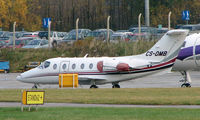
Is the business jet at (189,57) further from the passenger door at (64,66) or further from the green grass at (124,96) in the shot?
the passenger door at (64,66)

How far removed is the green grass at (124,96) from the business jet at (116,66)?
368cm

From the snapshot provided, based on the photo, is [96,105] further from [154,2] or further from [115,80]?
[154,2]

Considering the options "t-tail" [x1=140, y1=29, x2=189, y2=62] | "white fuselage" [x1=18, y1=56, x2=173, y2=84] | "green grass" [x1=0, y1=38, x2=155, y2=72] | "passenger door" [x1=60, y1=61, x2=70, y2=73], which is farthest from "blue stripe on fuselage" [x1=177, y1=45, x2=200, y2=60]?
"green grass" [x1=0, y1=38, x2=155, y2=72]

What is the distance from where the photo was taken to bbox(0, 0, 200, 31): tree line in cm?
7344

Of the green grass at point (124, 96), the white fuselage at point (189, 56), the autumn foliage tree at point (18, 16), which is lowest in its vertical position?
the green grass at point (124, 96)

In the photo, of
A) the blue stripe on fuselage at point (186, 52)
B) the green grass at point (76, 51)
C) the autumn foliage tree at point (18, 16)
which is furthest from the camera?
the autumn foliage tree at point (18, 16)

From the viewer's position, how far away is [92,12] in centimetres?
7450

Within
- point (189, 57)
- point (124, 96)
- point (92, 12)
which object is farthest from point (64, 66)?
point (92, 12)

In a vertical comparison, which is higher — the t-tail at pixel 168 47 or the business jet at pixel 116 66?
the t-tail at pixel 168 47

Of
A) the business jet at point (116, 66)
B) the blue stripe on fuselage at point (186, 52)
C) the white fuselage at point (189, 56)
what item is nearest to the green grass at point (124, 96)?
the white fuselage at point (189, 56)

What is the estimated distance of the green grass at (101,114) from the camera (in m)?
18.5

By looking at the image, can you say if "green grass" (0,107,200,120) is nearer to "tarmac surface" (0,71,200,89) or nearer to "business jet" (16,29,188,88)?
"business jet" (16,29,188,88)

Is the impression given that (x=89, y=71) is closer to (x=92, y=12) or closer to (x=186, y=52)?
(x=186, y=52)

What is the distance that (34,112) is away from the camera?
801 inches
